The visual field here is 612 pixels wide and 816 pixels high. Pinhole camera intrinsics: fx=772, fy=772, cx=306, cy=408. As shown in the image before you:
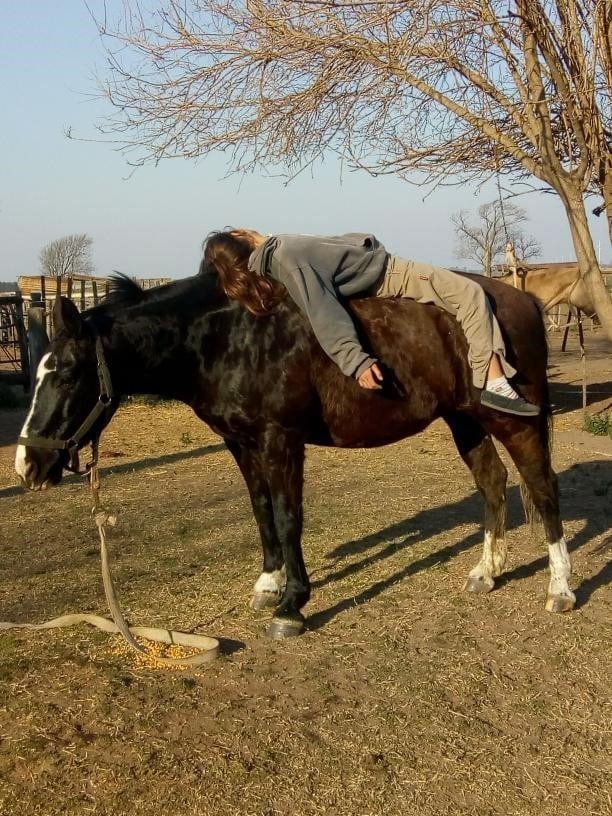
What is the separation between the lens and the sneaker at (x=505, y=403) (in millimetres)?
4156

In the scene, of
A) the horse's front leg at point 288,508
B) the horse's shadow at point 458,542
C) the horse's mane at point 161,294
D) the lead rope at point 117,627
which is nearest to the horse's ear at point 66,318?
the horse's mane at point 161,294

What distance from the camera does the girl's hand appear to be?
12.5 feet

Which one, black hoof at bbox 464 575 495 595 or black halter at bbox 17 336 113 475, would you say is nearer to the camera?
black halter at bbox 17 336 113 475

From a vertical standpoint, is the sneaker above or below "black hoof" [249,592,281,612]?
above

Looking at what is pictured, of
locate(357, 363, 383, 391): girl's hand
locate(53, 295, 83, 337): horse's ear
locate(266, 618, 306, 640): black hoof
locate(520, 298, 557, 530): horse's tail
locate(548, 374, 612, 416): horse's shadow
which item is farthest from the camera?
locate(548, 374, 612, 416): horse's shadow

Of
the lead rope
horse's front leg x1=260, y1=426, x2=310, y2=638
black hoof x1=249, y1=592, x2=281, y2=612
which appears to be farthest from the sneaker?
the lead rope

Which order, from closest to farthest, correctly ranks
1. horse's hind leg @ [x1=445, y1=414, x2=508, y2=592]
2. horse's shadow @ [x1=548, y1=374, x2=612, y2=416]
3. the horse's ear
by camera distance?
the horse's ear
horse's hind leg @ [x1=445, y1=414, x2=508, y2=592]
horse's shadow @ [x1=548, y1=374, x2=612, y2=416]

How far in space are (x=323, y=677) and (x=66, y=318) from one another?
2.06 m

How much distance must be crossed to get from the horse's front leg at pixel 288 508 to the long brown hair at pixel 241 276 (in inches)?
26.2

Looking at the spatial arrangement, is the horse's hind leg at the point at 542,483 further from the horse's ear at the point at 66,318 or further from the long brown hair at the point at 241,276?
the horse's ear at the point at 66,318

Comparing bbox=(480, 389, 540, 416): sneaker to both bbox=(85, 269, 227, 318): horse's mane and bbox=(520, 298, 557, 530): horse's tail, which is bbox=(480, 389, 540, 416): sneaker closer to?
bbox=(520, 298, 557, 530): horse's tail

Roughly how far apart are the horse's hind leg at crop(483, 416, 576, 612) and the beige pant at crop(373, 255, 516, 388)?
389mm

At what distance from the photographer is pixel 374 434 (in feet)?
14.1

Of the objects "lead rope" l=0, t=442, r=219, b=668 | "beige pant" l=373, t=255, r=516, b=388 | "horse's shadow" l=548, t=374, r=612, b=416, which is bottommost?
"horse's shadow" l=548, t=374, r=612, b=416
